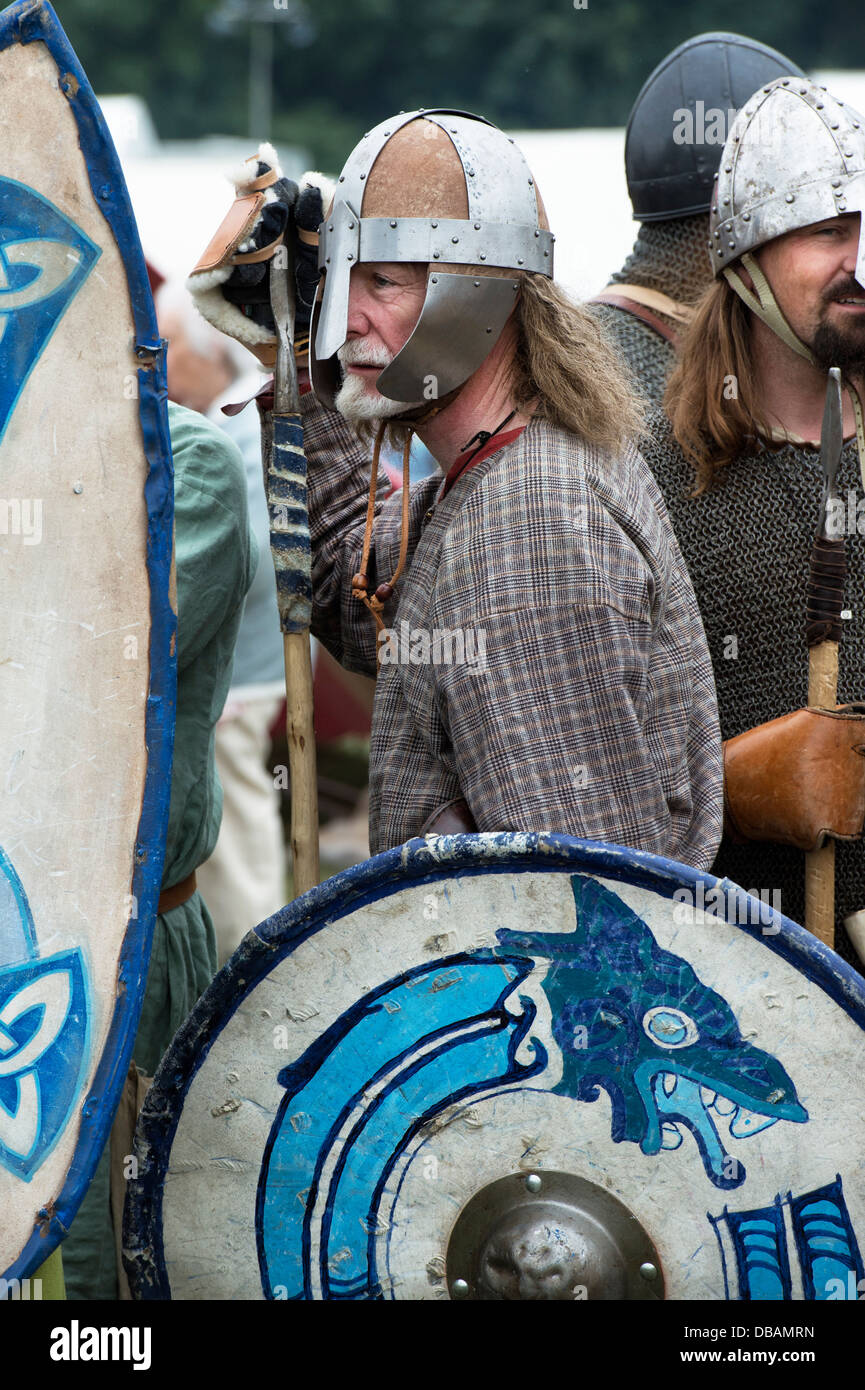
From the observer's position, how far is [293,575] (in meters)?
2.53

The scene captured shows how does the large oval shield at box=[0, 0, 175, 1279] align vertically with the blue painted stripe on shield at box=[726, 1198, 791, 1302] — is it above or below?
above

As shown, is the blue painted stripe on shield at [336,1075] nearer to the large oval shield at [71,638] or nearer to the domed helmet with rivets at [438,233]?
the large oval shield at [71,638]

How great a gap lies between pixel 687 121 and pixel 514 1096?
94.6 inches

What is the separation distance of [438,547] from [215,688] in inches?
20.5

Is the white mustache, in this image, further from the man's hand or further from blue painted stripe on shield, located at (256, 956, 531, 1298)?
blue painted stripe on shield, located at (256, 956, 531, 1298)

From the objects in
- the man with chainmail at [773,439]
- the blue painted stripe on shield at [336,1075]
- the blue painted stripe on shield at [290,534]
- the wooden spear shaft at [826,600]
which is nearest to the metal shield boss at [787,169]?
the man with chainmail at [773,439]

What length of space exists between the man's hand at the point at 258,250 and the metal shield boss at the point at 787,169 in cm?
71

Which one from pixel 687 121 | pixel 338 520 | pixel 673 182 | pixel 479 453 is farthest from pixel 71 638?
pixel 687 121

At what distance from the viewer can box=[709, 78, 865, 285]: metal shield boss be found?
8.71ft

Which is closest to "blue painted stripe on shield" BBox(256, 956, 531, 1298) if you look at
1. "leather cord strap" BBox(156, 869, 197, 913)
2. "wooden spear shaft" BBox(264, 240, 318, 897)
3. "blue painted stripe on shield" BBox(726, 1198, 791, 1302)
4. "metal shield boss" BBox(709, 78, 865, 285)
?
"blue painted stripe on shield" BBox(726, 1198, 791, 1302)

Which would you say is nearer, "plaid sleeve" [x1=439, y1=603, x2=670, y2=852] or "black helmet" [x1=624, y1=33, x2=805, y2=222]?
"plaid sleeve" [x1=439, y1=603, x2=670, y2=852]

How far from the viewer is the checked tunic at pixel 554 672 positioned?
84.6 inches

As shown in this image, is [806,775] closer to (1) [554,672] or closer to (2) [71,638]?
(1) [554,672]

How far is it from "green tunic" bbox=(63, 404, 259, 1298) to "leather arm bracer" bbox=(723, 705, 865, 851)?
2.79ft
